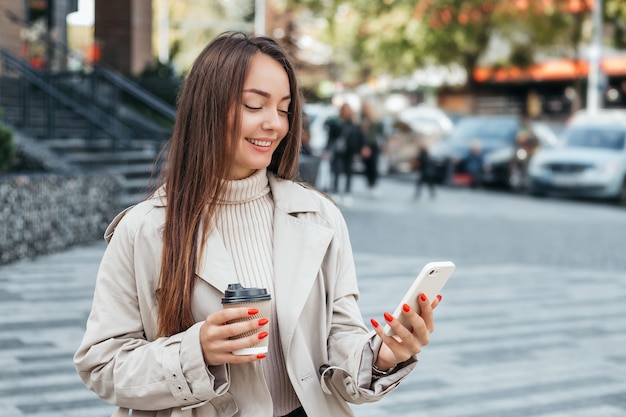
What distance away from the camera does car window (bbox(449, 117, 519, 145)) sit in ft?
82.3

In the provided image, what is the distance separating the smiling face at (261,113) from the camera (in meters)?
2.41

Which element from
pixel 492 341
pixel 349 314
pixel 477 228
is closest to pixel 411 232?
pixel 477 228

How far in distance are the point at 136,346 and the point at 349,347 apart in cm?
48

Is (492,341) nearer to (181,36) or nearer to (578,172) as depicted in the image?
(578,172)

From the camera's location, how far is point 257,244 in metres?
2.48

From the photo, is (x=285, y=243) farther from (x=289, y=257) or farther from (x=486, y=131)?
(x=486, y=131)

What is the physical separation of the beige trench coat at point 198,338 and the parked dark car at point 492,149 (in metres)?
22.6

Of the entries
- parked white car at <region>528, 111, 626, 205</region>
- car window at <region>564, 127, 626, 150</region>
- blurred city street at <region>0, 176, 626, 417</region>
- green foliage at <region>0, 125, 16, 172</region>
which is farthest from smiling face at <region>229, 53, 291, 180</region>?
car window at <region>564, 127, 626, 150</region>

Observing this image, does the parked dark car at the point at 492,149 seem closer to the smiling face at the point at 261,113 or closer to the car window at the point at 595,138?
the car window at the point at 595,138

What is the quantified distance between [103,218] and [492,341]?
238 inches

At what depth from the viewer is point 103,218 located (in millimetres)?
12266

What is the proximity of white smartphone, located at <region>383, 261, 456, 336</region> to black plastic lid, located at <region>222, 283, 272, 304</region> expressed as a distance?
1.03ft

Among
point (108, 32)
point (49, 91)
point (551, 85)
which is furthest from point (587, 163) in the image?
point (551, 85)

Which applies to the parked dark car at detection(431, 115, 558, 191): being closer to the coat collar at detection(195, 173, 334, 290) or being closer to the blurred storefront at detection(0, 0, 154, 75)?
the blurred storefront at detection(0, 0, 154, 75)
